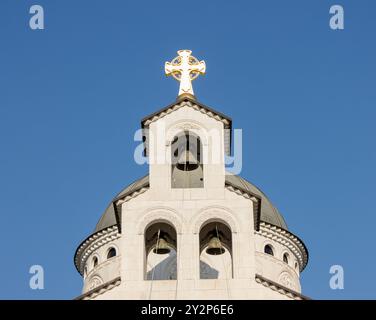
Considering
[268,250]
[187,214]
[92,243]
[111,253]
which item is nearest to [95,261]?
[92,243]

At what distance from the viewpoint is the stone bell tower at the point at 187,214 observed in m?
28.5

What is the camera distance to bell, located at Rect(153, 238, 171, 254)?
30.2 metres

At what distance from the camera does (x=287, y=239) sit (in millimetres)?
54781

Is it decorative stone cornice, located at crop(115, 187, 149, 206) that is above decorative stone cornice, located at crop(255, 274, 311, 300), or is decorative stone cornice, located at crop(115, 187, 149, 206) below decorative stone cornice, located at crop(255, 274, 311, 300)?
above

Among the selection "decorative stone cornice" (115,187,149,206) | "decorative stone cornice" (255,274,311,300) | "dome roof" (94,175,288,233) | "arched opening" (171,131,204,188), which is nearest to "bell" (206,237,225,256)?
"arched opening" (171,131,204,188)

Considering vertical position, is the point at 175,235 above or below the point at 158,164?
below

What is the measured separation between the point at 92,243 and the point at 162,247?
25263 millimetres

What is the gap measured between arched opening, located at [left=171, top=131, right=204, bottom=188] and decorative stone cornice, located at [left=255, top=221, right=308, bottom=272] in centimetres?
2187

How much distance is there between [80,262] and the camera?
5600 centimetres

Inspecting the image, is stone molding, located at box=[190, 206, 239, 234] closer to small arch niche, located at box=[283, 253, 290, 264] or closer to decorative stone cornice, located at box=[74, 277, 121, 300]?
decorative stone cornice, located at box=[74, 277, 121, 300]

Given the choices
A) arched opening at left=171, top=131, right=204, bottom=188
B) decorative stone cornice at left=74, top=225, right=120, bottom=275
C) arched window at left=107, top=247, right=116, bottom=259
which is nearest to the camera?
arched opening at left=171, top=131, right=204, bottom=188
